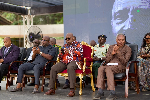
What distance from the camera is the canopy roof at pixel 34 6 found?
1334cm

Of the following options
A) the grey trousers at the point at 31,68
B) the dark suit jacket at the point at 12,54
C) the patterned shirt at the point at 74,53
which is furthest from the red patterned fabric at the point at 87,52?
the dark suit jacket at the point at 12,54

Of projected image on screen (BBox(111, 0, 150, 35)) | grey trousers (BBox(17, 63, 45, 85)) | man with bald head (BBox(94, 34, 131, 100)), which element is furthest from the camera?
projected image on screen (BBox(111, 0, 150, 35))

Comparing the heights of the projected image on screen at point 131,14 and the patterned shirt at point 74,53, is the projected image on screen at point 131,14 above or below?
above

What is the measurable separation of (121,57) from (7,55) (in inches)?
121

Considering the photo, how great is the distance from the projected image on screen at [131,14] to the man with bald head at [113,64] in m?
3.00

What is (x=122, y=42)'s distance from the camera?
207 inches

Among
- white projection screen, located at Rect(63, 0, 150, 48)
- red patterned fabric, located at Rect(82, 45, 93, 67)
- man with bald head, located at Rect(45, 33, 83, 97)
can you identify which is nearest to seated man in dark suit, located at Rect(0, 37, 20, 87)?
man with bald head, located at Rect(45, 33, 83, 97)

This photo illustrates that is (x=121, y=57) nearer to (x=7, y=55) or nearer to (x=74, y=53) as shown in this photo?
(x=74, y=53)

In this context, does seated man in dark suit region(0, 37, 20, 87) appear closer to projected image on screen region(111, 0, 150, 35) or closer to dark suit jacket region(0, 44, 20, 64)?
dark suit jacket region(0, 44, 20, 64)

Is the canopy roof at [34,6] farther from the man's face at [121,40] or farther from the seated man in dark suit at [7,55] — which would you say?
the man's face at [121,40]

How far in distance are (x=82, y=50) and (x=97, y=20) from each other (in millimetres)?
3421

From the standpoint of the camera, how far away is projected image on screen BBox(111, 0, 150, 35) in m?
8.02

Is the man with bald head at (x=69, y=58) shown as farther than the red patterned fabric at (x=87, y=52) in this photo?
No

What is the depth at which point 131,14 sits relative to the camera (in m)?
8.09
